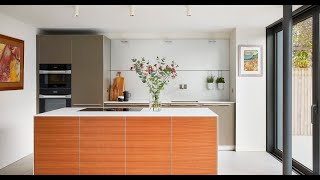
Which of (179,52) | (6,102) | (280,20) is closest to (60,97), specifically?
(6,102)

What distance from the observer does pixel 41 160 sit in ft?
15.2

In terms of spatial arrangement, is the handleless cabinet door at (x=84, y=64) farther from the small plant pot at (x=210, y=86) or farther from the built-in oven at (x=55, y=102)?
the small plant pot at (x=210, y=86)

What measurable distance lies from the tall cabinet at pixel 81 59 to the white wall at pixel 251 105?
2.58 m

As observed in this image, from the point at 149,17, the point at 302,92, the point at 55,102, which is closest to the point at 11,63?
the point at 55,102

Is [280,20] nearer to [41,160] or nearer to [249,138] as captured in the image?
[249,138]

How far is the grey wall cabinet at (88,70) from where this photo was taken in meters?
7.12

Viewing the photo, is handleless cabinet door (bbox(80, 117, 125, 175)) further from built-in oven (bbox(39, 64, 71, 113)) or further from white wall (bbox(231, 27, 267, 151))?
white wall (bbox(231, 27, 267, 151))

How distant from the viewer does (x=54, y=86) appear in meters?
7.14

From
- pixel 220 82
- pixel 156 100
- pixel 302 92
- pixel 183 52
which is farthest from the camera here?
pixel 183 52

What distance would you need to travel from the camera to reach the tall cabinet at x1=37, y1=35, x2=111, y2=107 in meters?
7.12

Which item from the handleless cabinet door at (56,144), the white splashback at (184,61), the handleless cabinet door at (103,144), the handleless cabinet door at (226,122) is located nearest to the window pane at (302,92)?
the handleless cabinet door at (226,122)

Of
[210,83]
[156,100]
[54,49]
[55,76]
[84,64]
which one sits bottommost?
[156,100]

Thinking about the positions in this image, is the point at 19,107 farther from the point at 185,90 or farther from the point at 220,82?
the point at 220,82

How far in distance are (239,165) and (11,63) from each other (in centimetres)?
389
